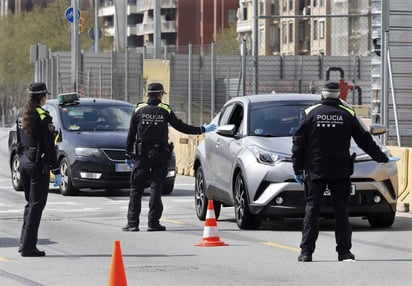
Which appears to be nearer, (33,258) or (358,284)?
(358,284)

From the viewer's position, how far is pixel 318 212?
13.1 metres

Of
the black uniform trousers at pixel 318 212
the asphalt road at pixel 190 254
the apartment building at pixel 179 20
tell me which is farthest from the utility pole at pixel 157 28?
the apartment building at pixel 179 20

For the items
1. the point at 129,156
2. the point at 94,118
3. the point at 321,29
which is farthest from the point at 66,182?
the point at 321,29

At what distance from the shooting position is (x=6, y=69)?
116m

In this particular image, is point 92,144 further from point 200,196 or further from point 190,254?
point 190,254

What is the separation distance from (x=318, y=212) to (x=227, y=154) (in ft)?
13.5

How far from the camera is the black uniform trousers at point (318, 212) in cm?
1308

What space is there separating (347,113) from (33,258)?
3386 millimetres

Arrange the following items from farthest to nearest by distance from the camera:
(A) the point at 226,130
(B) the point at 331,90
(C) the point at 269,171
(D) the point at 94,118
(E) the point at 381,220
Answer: (D) the point at 94,118 → (A) the point at 226,130 → (E) the point at 381,220 → (C) the point at 269,171 → (B) the point at 331,90

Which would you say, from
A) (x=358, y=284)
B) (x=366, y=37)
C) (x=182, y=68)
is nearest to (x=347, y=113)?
(x=358, y=284)

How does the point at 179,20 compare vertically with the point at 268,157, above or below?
above

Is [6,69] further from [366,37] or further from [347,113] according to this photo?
[347,113]

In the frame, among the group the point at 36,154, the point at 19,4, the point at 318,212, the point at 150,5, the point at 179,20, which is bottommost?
the point at 318,212

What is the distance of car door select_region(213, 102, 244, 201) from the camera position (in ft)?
55.6
